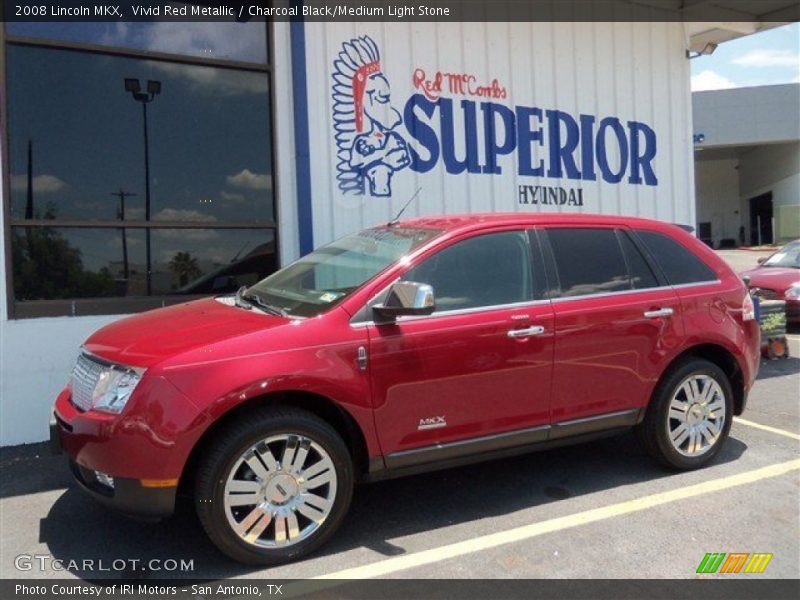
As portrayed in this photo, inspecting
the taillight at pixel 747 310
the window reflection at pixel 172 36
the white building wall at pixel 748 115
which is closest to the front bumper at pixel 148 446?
the taillight at pixel 747 310

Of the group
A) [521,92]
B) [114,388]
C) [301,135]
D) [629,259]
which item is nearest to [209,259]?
[301,135]

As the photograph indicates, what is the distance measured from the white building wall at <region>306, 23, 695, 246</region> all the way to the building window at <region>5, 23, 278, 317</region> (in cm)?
62

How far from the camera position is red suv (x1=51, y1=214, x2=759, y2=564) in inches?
130

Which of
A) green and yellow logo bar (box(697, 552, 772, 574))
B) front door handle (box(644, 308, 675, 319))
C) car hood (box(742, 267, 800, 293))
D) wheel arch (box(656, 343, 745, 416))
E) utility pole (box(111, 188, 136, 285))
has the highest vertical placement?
utility pole (box(111, 188, 136, 285))

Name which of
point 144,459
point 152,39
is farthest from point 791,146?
point 144,459

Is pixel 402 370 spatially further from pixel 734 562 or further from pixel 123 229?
pixel 123 229

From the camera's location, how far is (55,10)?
587cm

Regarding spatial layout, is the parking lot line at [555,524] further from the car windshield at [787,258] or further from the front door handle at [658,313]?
the car windshield at [787,258]

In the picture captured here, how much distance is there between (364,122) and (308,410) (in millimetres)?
4291

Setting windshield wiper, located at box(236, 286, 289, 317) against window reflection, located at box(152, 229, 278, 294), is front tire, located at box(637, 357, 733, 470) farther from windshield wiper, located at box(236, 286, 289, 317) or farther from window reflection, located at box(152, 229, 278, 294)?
window reflection, located at box(152, 229, 278, 294)

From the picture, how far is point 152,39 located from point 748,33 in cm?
818

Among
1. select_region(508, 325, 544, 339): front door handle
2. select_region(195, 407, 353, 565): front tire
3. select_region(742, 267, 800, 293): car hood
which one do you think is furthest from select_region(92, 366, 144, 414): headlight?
select_region(742, 267, 800, 293): car hood

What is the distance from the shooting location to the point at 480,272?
4.10 m

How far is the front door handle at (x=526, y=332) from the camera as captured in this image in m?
3.98
